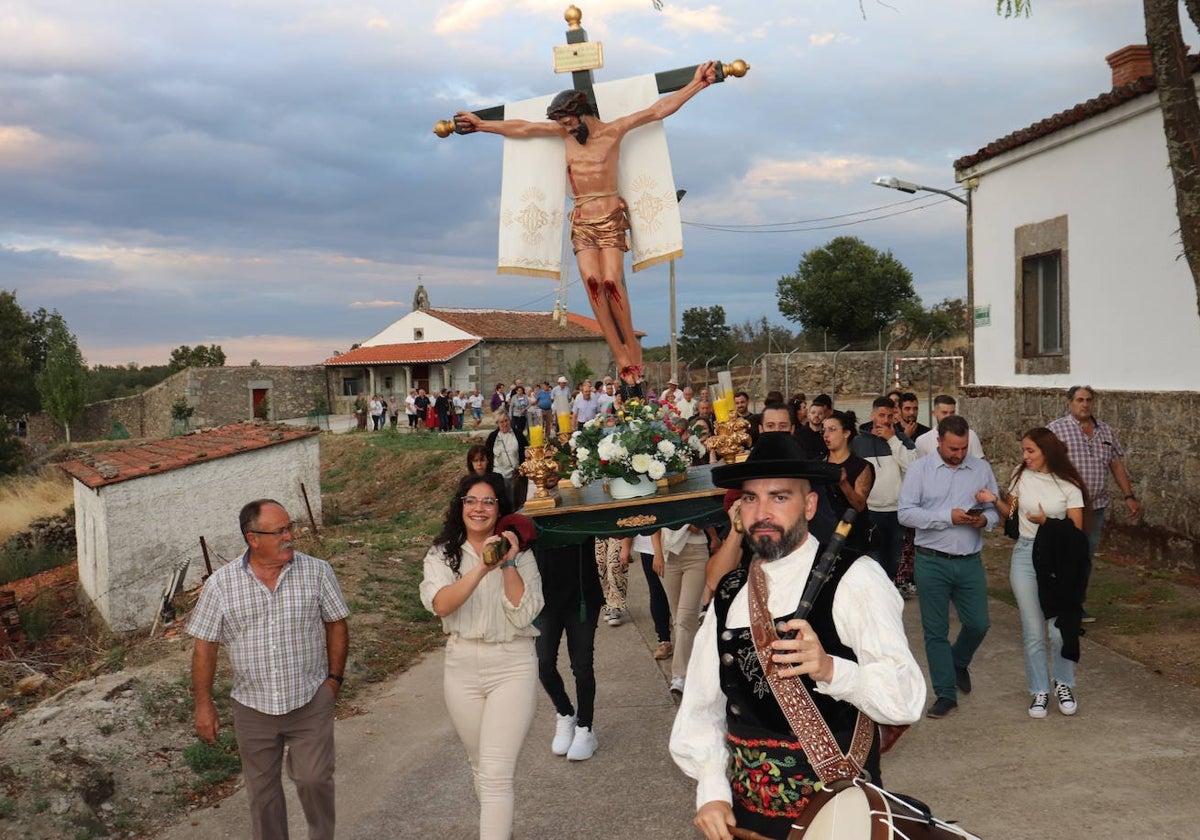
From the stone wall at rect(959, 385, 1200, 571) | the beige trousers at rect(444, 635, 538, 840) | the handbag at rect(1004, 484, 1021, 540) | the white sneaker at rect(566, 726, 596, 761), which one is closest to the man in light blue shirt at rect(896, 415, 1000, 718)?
the handbag at rect(1004, 484, 1021, 540)

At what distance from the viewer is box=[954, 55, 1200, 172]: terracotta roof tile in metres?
11.3

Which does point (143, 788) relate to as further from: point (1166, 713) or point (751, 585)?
point (1166, 713)

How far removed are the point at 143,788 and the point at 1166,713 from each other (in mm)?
6578

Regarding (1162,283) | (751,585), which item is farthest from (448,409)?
(751,585)

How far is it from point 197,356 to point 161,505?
218ft

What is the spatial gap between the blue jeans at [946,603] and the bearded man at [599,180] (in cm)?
265

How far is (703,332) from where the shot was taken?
49312 mm

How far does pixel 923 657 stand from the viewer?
8383 mm

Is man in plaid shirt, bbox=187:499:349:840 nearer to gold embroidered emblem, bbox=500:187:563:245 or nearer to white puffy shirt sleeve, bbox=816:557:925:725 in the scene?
white puffy shirt sleeve, bbox=816:557:925:725

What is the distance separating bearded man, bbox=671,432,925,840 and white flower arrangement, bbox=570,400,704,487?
2.56m

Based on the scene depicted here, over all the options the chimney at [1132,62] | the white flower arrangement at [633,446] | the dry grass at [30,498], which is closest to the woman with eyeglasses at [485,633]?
the white flower arrangement at [633,446]

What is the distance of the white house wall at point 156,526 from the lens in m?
12.1

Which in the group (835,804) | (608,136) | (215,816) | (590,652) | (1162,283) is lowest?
(215,816)

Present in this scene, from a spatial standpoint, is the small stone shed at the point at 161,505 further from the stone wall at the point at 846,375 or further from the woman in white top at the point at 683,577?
the stone wall at the point at 846,375
